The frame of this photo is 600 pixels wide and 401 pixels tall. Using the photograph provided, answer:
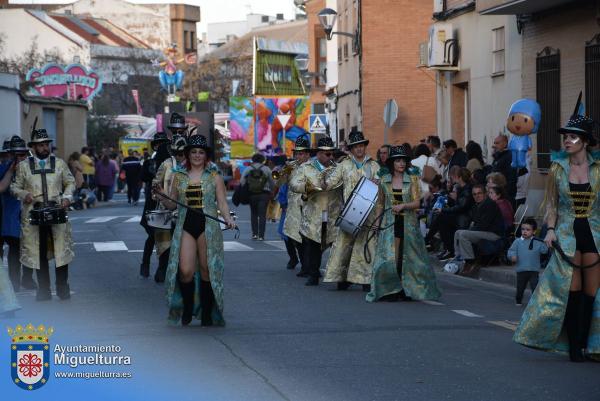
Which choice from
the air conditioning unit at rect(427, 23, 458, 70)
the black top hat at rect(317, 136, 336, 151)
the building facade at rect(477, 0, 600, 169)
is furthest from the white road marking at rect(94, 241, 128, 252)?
the air conditioning unit at rect(427, 23, 458, 70)

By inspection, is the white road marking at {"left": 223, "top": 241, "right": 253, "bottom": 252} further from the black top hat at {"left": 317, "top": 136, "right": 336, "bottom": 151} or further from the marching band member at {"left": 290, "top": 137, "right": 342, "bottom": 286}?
the black top hat at {"left": 317, "top": 136, "right": 336, "bottom": 151}

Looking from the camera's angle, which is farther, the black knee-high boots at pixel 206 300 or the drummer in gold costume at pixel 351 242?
the drummer in gold costume at pixel 351 242

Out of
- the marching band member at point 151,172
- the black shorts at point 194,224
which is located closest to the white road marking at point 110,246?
the marching band member at point 151,172

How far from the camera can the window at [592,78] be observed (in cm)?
1934

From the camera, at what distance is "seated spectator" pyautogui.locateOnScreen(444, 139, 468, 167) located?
20.7 m

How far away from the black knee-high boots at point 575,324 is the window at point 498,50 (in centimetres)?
1497

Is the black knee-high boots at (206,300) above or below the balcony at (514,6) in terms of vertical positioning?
below

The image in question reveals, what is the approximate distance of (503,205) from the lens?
17.5 meters

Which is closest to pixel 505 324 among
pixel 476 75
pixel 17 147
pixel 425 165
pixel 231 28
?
pixel 17 147

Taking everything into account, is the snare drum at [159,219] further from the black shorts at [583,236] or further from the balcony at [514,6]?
the balcony at [514,6]

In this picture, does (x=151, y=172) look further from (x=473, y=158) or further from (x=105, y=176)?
(x=105, y=176)

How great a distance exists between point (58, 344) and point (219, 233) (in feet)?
5.99

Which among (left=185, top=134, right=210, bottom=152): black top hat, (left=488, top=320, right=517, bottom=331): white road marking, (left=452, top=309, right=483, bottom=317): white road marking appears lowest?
(left=452, top=309, right=483, bottom=317): white road marking

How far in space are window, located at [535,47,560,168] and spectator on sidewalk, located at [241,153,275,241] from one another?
17.0 feet
